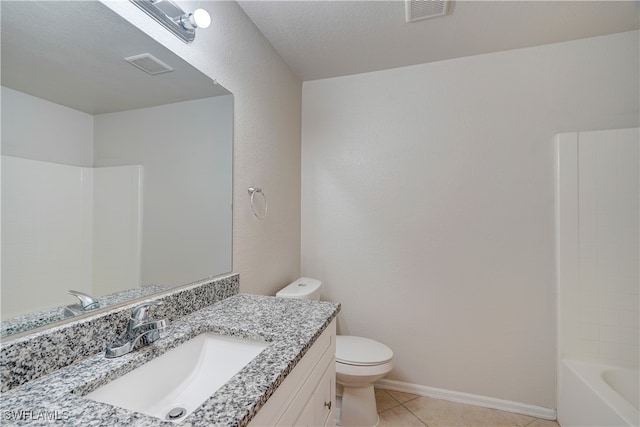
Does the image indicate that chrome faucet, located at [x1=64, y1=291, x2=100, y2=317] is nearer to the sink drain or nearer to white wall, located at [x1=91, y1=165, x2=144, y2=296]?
white wall, located at [x1=91, y1=165, x2=144, y2=296]

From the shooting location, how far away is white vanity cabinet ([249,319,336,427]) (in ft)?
2.39

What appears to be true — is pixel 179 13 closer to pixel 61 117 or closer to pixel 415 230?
pixel 61 117

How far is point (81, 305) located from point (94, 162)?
0.42m

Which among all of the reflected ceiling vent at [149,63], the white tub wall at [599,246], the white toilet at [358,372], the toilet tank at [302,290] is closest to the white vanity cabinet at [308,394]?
the white toilet at [358,372]

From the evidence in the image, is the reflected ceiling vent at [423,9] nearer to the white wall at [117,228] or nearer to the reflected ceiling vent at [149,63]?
the reflected ceiling vent at [149,63]

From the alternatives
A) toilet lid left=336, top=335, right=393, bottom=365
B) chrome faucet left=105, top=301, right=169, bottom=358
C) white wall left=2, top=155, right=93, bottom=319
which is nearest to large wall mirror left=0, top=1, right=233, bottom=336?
white wall left=2, top=155, right=93, bottom=319

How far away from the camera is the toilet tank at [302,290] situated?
1753mm

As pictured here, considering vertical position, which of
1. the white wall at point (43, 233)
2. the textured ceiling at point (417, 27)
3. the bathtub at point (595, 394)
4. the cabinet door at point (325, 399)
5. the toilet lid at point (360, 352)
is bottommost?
the bathtub at point (595, 394)

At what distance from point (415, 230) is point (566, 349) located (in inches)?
44.3

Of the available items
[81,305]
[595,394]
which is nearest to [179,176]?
[81,305]

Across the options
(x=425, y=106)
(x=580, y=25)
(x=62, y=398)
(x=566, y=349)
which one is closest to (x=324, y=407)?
(x=62, y=398)

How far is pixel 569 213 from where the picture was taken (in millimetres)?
1740

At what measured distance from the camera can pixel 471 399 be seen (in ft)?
6.36

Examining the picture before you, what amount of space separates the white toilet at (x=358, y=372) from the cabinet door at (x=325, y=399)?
41 cm
